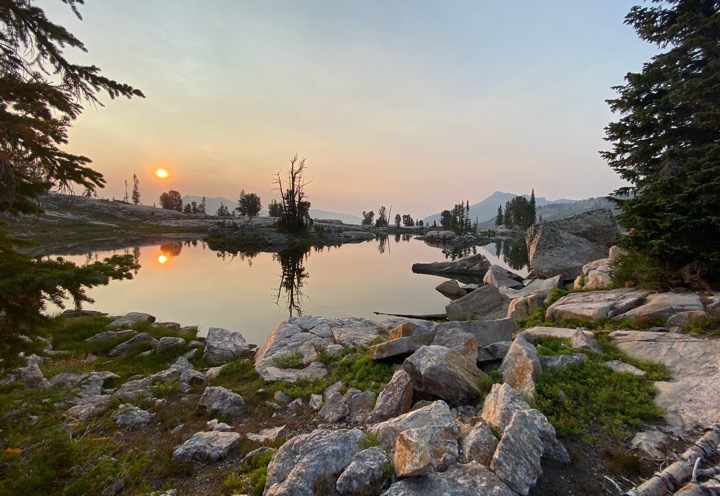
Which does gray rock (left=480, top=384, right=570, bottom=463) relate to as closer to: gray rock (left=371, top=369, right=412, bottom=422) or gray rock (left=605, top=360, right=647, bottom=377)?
gray rock (left=371, top=369, right=412, bottom=422)

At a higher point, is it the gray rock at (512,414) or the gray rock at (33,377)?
the gray rock at (512,414)

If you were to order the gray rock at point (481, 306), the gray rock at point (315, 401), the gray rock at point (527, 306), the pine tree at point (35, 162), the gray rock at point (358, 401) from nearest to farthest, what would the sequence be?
the pine tree at point (35, 162)
the gray rock at point (358, 401)
the gray rock at point (315, 401)
the gray rock at point (527, 306)
the gray rock at point (481, 306)

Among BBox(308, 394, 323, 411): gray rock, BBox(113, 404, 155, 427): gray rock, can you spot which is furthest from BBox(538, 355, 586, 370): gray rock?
BBox(113, 404, 155, 427): gray rock

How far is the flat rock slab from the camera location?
6.38 metres

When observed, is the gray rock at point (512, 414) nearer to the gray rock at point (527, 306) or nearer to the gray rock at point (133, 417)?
the gray rock at point (133, 417)

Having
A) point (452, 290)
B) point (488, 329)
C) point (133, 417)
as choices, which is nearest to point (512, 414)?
point (488, 329)

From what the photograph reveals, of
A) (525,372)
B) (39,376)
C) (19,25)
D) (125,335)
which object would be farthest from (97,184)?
(125,335)

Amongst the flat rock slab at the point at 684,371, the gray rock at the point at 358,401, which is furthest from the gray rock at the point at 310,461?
the flat rock slab at the point at 684,371

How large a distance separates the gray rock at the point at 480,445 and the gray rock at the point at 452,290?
908 inches

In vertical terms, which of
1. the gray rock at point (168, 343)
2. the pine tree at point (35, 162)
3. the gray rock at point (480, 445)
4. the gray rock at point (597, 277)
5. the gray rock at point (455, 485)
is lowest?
the gray rock at point (168, 343)

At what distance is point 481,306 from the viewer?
20.4 meters

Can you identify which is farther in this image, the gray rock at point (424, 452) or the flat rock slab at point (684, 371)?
the flat rock slab at point (684, 371)

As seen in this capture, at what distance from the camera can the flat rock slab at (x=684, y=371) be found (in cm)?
638

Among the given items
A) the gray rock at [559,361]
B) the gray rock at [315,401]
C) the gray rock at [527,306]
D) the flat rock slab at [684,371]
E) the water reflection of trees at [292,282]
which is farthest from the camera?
the water reflection of trees at [292,282]
